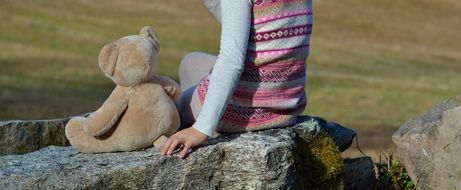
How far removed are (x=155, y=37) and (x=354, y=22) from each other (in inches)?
785

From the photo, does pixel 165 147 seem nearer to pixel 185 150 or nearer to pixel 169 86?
pixel 185 150

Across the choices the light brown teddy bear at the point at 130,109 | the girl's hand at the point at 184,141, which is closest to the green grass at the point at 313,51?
the light brown teddy bear at the point at 130,109

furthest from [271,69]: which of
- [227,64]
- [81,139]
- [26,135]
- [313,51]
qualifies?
[313,51]

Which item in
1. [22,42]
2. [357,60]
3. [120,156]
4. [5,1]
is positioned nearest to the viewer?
[120,156]

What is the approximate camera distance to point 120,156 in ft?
13.9

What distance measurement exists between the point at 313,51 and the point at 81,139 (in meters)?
16.9

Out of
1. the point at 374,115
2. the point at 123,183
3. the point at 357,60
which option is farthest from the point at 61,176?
the point at 357,60

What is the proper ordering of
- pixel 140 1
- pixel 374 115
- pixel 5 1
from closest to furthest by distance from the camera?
1. pixel 374 115
2. pixel 5 1
3. pixel 140 1

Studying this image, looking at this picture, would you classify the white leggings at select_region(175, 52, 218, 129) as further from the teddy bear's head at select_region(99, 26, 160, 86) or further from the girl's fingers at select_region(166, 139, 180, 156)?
the girl's fingers at select_region(166, 139, 180, 156)

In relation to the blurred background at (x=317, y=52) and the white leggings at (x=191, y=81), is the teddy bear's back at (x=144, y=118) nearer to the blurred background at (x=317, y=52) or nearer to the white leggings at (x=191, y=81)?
the white leggings at (x=191, y=81)

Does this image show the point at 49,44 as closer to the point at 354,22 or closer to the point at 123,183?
the point at 354,22

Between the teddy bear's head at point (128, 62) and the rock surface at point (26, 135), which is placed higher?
the teddy bear's head at point (128, 62)

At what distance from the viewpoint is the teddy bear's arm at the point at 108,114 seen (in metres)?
4.32

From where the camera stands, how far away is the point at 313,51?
21.1 m
